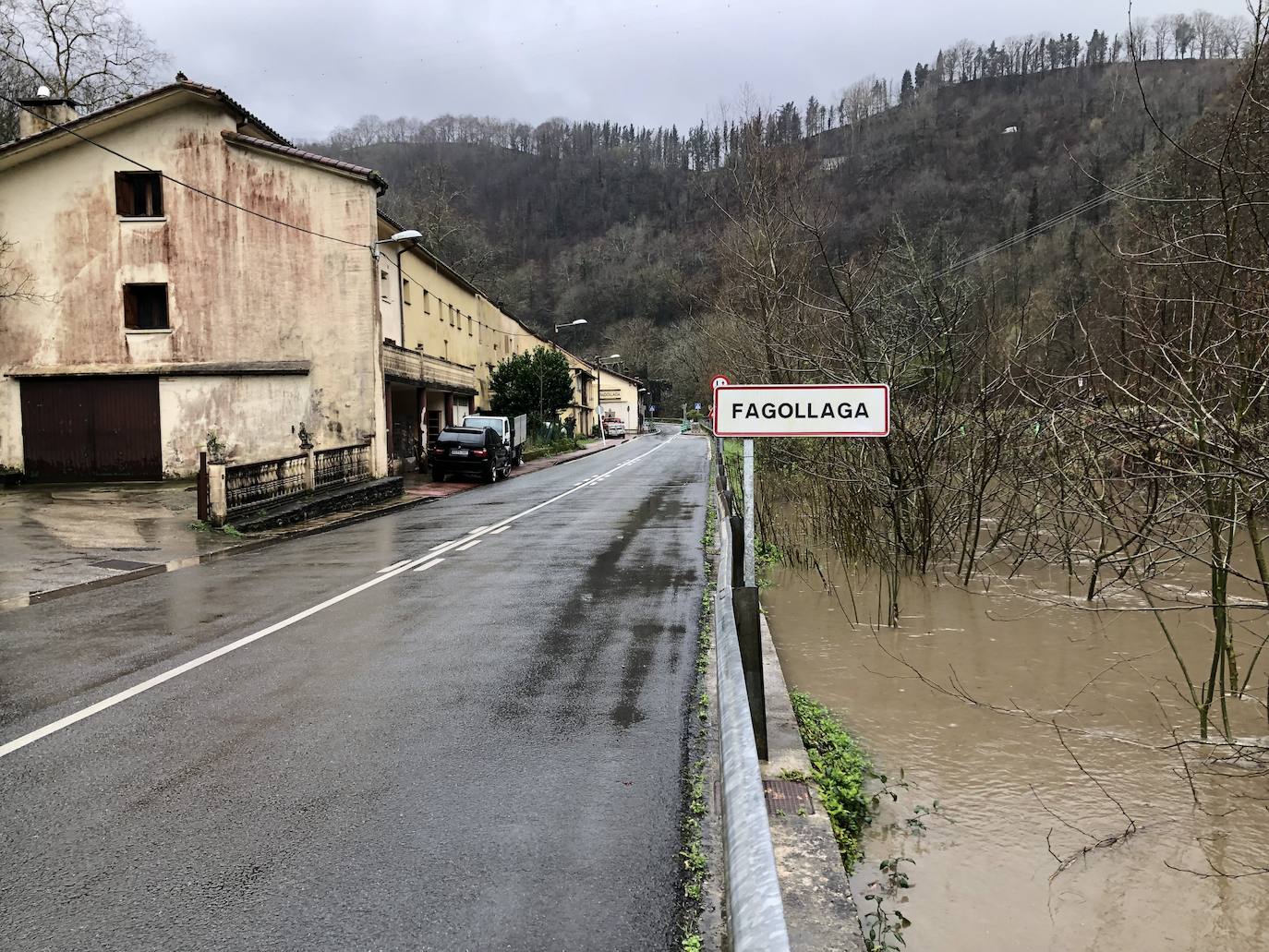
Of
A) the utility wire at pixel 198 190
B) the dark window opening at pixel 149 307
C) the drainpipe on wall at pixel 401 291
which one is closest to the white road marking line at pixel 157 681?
the utility wire at pixel 198 190

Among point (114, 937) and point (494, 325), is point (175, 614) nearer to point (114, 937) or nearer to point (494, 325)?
point (114, 937)

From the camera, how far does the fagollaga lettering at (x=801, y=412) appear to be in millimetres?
4336

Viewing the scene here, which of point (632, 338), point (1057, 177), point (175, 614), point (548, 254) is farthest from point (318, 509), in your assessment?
point (632, 338)

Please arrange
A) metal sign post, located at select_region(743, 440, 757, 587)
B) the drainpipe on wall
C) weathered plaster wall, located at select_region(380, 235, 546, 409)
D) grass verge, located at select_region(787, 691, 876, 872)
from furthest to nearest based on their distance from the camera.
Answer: the drainpipe on wall < weathered plaster wall, located at select_region(380, 235, 546, 409) < metal sign post, located at select_region(743, 440, 757, 587) < grass verge, located at select_region(787, 691, 876, 872)

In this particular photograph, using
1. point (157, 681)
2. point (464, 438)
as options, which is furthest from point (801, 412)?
point (464, 438)

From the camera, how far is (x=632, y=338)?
350 ft

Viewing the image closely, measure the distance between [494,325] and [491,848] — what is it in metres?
47.9

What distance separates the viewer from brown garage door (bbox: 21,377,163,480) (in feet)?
73.7

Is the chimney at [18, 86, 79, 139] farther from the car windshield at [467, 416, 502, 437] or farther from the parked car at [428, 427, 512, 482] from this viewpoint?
the car windshield at [467, 416, 502, 437]

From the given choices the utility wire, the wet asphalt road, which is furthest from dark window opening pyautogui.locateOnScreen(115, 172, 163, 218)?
the wet asphalt road

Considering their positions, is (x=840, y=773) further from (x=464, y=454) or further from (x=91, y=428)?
(x=91, y=428)

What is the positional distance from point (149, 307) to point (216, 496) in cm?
1159

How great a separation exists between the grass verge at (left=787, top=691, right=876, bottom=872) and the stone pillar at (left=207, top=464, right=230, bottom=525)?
1239 cm

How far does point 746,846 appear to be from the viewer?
77.0 inches
